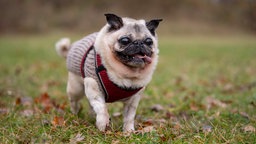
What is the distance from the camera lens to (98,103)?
374 cm

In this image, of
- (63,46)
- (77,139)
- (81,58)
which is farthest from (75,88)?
(77,139)

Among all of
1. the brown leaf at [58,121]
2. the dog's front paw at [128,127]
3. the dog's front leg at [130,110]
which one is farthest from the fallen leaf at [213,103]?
the brown leaf at [58,121]

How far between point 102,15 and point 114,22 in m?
25.7

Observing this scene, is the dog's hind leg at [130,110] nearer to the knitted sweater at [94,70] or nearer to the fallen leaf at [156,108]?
the knitted sweater at [94,70]

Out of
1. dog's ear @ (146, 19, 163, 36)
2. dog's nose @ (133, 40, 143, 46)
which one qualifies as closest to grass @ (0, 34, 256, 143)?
dog's nose @ (133, 40, 143, 46)

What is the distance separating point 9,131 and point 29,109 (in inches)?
48.0

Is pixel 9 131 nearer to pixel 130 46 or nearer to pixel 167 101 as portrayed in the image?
pixel 130 46

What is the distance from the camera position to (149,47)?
12.0 ft

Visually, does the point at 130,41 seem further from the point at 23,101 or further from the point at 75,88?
the point at 23,101

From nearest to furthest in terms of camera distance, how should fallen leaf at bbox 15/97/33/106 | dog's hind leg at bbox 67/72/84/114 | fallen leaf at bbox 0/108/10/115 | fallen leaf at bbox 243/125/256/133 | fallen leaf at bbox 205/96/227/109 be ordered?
fallen leaf at bbox 243/125/256/133 → fallen leaf at bbox 0/108/10/115 → dog's hind leg at bbox 67/72/84/114 → fallen leaf at bbox 15/97/33/106 → fallen leaf at bbox 205/96/227/109

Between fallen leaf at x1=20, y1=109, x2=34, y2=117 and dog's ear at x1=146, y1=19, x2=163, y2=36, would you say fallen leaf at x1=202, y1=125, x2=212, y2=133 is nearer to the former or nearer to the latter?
dog's ear at x1=146, y1=19, x2=163, y2=36

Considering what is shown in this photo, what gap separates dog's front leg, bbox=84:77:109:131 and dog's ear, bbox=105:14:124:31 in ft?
1.81

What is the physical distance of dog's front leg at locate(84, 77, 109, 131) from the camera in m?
3.62

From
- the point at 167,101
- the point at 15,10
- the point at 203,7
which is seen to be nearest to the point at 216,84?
the point at 167,101
